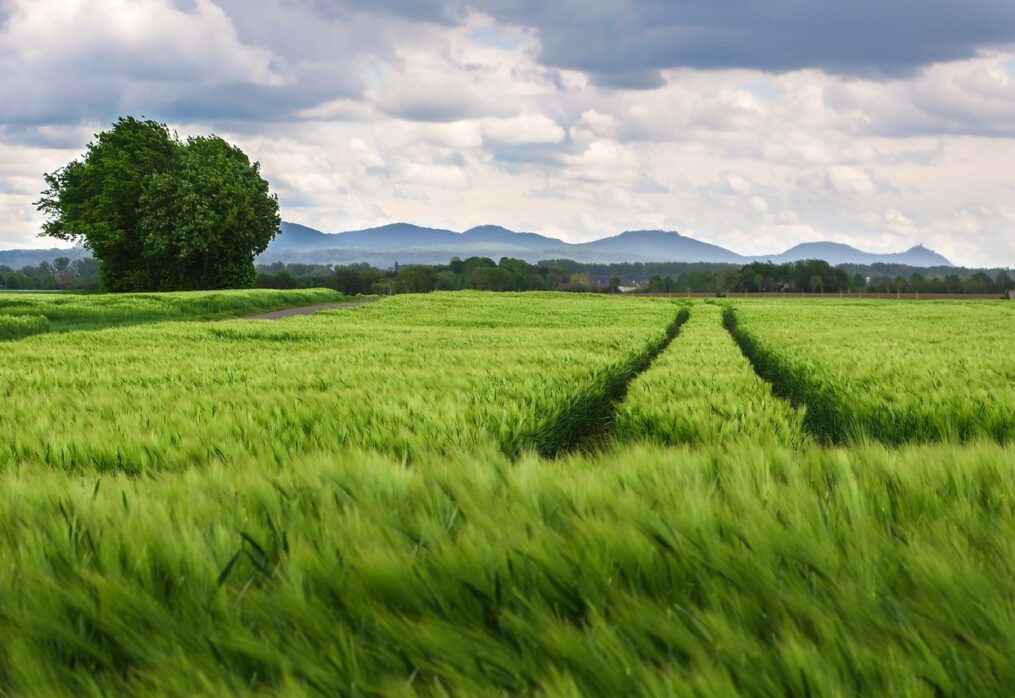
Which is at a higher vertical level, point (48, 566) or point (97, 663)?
point (48, 566)

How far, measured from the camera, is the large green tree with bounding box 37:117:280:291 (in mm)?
58281

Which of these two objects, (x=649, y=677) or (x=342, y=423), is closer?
(x=649, y=677)

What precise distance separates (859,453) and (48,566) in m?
2.53

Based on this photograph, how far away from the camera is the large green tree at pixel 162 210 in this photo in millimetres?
Answer: 58281

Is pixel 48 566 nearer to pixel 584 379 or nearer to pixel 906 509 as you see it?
pixel 906 509

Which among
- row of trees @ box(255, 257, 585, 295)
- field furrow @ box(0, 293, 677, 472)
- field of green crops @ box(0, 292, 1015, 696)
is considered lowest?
field furrow @ box(0, 293, 677, 472)

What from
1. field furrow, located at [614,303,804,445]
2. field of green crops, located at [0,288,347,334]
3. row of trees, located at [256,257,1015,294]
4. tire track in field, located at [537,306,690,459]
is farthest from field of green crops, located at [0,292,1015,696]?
row of trees, located at [256,257,1015,294]

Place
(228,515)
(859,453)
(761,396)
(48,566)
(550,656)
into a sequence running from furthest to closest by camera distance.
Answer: (761,396) → (859,453) → (228,515) → (48,566) → (550,656)

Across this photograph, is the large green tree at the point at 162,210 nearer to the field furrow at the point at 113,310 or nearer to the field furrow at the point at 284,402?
the field furrow at the point at 113,310

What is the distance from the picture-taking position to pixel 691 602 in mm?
1421

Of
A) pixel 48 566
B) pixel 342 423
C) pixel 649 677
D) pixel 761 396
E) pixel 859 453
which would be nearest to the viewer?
pixel 649 677

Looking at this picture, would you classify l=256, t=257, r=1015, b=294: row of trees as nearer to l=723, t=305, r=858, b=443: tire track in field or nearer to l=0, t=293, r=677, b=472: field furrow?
l=0, t=293, r=677, b=472: field furrow

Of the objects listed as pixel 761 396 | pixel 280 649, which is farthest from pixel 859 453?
pixel 761 396

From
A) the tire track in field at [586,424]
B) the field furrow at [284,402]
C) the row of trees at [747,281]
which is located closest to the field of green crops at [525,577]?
the field furrow at [284,402]
